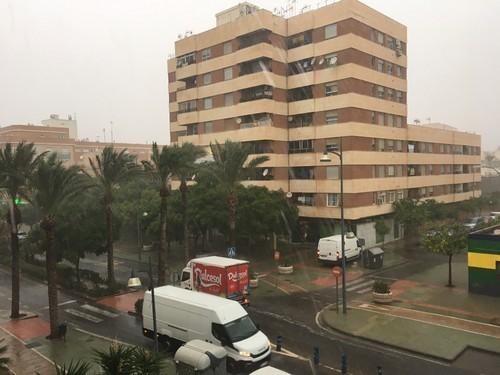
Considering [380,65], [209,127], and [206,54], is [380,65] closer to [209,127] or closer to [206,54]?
[206,54]

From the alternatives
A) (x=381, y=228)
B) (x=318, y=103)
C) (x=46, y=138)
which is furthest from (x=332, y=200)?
(x=46, y=138)

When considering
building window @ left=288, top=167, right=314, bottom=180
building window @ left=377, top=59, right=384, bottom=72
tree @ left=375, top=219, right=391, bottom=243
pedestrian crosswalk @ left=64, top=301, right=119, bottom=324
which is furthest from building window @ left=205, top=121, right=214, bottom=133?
pedestrian crosswalk @ left=64, top=301, right=119, bottom=324

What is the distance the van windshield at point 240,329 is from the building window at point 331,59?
32491mm

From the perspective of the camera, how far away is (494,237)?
2408 cm

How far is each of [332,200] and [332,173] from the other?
8.90 feet

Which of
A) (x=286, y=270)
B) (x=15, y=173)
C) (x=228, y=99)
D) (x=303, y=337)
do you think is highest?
(x=228, y=99)

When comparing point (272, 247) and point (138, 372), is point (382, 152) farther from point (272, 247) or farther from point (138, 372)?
point (138, 372)

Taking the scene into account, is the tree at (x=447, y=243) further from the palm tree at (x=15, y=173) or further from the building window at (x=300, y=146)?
the palm tree at (x=15, y=173)

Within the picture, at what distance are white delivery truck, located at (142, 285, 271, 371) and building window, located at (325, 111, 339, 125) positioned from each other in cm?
2933

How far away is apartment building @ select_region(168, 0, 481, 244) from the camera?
4278cm

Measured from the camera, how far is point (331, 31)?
143 feet

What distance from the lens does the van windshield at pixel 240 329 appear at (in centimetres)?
1583

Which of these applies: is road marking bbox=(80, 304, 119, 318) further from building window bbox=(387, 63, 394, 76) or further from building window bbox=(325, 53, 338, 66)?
building window bbox=(387, 63, 394, 76)

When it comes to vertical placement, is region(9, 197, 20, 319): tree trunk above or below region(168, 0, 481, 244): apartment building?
below
